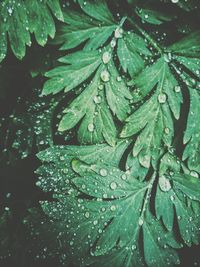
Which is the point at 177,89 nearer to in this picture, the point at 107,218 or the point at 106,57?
the point at 106,57

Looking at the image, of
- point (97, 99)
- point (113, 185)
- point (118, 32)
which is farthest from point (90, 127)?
point (118, 32)

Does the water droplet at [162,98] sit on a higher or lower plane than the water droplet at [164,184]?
higher

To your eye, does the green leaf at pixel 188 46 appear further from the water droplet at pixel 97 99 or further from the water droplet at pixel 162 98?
the water droplet at pixel 97 99

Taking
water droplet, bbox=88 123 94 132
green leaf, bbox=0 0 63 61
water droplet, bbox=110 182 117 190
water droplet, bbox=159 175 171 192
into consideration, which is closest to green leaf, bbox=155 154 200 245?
water droplet, bbox=159 175 171 192

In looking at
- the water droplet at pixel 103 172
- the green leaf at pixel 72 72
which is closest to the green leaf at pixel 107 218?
the water droplet at pixel 103 172

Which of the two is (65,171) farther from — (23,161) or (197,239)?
(197,239)

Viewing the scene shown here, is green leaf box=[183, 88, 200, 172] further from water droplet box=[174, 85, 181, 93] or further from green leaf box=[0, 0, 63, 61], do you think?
green leaf box=[0, 0, 63, 61]

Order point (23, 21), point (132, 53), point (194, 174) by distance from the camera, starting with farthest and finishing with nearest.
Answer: point (194, 174), point (132, 53), point (23, 21)
